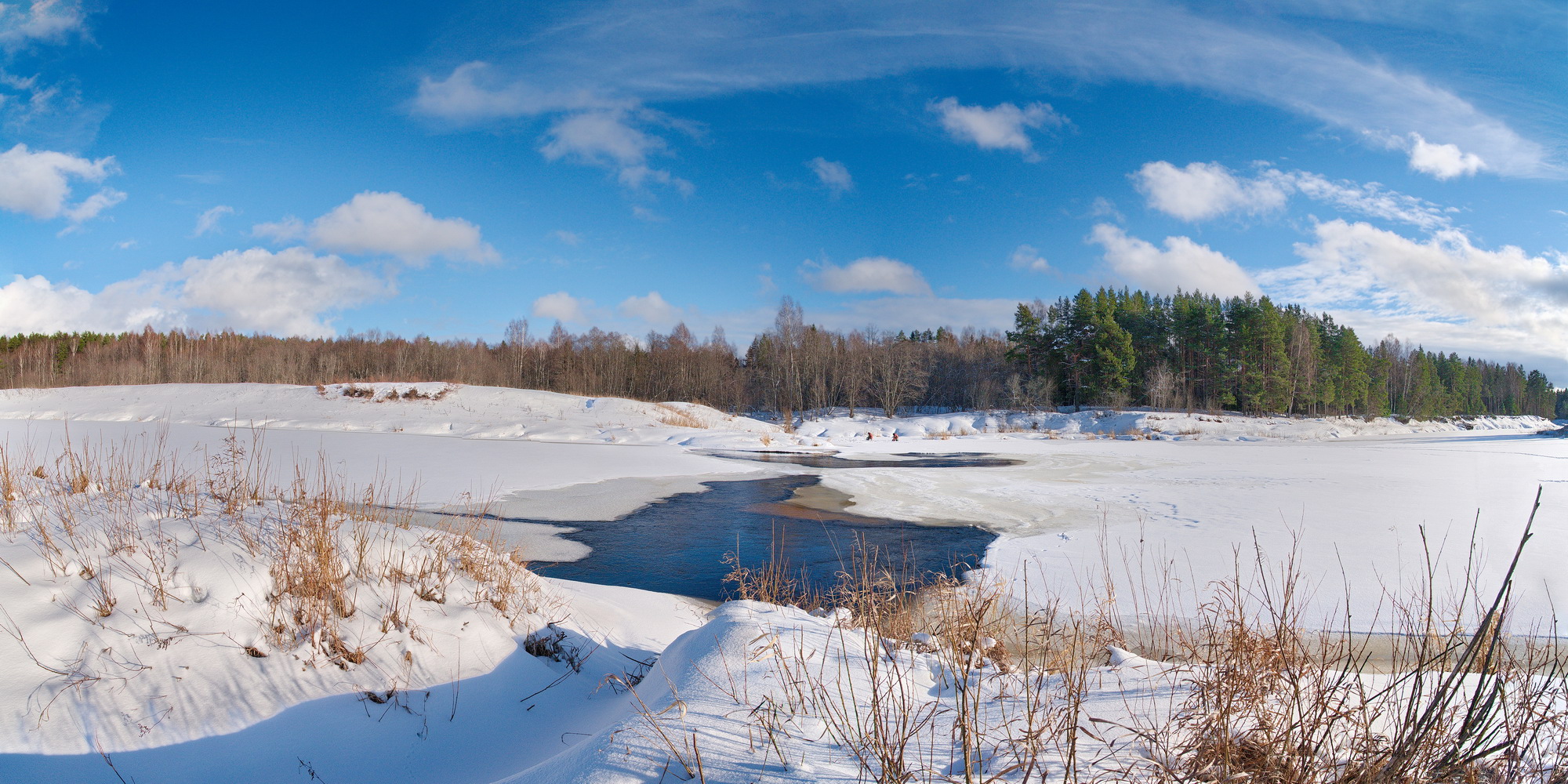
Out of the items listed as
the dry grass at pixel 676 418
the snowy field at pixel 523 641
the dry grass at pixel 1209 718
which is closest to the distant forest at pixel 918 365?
the dry grass at pixel 676 418

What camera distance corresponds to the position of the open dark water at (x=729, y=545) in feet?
23.8

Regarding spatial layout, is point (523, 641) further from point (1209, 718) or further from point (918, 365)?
point (918, 365)

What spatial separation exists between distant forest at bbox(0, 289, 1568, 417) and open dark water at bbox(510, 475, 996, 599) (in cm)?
3854

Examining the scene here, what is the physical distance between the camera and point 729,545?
8820 millimetres

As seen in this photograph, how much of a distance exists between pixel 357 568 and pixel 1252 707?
15.3 ft

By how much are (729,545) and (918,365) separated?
160ft

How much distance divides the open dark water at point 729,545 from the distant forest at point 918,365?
38544 mm

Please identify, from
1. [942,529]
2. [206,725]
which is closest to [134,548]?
[206,725]

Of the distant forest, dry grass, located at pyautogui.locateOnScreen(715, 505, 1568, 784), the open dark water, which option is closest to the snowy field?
dry grass, located at pyautogui.locateOnScreen(715, 505, 1568, 784)

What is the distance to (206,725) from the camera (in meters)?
2.96

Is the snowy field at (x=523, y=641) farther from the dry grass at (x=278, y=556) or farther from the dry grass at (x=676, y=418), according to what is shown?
the dry grass at (x=676, y=418)

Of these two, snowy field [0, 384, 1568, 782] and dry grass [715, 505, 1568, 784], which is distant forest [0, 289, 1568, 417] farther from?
dry grass [715, 505, 1568, 784]

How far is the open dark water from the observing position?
727 centimetres

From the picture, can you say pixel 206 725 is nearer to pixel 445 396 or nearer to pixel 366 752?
pixel 366 752
